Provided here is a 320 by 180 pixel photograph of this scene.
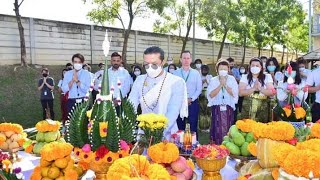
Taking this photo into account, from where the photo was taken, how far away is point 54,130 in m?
2.84

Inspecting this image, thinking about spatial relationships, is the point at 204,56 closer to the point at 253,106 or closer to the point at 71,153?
the point at 253,106

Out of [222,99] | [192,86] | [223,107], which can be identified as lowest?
[223,107]

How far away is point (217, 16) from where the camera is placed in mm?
16969

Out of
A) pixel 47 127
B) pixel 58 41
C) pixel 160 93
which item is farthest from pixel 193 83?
pixel 58 41

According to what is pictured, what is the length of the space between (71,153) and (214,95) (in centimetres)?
320

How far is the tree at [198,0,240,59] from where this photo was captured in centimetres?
1656

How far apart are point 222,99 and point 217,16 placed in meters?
12.4

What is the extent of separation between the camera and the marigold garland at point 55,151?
1946 mm

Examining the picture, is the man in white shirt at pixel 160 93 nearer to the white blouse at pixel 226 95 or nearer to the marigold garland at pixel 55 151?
the marigold garland at pixel 55 151

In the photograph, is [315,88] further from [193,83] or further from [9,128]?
[9,128]

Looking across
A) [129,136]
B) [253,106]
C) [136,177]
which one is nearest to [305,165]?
[136,177]

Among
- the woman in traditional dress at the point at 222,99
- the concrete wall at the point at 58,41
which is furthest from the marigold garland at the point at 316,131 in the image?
the concrete wall at the point at 58,41

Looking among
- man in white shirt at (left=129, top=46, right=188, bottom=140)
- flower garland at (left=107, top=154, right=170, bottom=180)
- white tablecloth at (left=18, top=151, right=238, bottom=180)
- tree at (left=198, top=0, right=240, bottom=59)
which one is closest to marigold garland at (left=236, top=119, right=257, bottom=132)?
white tablecloth at (left=18, top=151, right=238, bottom=180)

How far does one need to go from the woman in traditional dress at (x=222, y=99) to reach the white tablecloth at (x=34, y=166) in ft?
8.02
